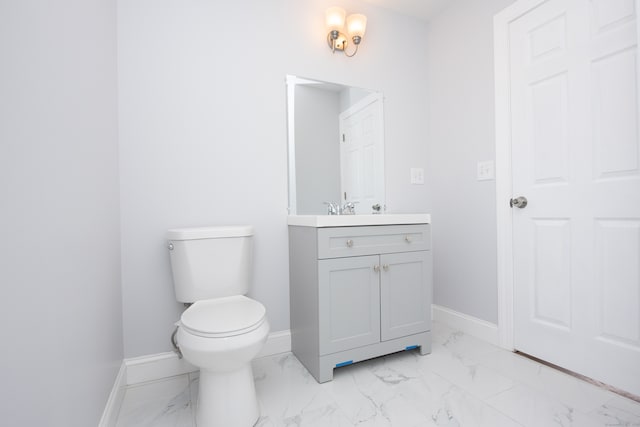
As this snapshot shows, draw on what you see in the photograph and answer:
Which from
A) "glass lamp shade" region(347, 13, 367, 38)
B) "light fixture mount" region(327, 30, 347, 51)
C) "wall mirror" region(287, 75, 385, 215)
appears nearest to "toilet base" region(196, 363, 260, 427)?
"wall mirror" region(287, 75, 385, 215)

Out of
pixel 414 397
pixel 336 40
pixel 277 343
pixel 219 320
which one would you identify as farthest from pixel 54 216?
pixel 336 40

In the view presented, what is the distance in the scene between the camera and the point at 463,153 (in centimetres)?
213

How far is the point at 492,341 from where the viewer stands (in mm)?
1904

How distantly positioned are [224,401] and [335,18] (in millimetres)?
2169

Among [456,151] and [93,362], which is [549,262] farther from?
[93,362]

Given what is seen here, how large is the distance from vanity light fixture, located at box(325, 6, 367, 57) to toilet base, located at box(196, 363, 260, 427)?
77.7 inches

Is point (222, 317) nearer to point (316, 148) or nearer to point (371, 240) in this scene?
point (371, 240)

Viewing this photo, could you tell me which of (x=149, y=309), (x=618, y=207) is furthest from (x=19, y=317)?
(x=618, y=207)

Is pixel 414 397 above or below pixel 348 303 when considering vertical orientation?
below

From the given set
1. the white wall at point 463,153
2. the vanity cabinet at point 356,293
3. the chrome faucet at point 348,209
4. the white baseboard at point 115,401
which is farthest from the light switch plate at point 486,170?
the white baseboard at point 115,401

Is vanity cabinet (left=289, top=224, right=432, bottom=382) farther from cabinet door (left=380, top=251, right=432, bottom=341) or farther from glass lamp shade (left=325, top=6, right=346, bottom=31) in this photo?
glass lamp shade (left=325, top=6, right=346, bottom=31)

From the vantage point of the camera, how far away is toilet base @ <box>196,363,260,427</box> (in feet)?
3.84

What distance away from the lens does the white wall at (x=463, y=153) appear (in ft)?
6.38

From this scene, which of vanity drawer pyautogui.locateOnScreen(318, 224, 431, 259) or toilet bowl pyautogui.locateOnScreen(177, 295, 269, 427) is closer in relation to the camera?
toilet bowl pyautogui.locateOnScreen(177, 295, 269, 427)
